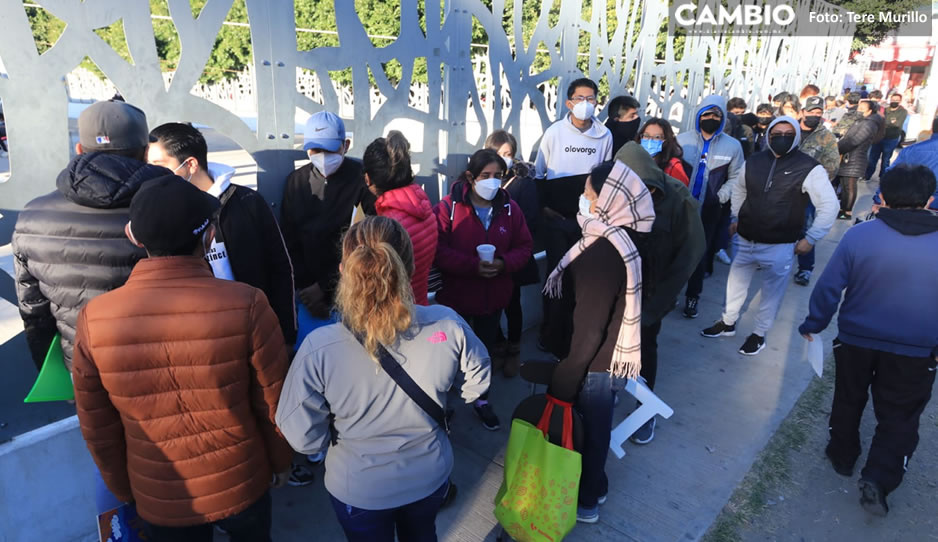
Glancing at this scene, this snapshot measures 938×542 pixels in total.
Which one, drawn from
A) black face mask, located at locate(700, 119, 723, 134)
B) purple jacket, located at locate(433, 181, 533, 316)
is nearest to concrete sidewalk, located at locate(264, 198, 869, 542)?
purple jacket, located at locate(433, 181, 533, 316)

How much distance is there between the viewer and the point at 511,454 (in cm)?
253

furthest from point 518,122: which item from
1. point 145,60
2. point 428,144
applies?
point 145,60

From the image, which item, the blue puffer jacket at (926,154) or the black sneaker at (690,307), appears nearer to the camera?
the blue puffer jacket at (926,154)

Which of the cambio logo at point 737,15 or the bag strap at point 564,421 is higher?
the cambio logo at point 737,15

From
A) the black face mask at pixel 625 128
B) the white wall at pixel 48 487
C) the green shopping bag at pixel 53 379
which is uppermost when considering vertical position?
the black face mask at pixel 625 128

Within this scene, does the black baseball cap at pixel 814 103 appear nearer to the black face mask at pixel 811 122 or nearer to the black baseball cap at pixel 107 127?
the black face mask at pixel 811 122

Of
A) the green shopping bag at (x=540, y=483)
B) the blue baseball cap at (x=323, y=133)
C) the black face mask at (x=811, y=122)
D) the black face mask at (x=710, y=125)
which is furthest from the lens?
the black face mask at (x=811, y=122)

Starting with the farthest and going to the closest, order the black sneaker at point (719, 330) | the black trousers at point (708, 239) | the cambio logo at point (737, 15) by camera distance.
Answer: the cambio logo at point (737, 15) < the black trousers at point (708, 239) < the black sneaker at point (719, 330)

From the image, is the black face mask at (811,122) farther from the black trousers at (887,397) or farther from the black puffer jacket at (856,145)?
the black trousers at (887,397)

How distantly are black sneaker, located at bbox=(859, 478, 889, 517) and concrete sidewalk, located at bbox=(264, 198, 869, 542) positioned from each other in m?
0.57

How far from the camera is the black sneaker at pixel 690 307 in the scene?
5430mm

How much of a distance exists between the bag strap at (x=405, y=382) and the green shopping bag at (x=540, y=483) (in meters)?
0.79

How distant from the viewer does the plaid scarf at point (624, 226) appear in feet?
7.64

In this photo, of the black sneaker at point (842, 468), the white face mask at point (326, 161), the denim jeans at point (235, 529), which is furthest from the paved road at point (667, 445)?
the white face mask at point (326, 161)
